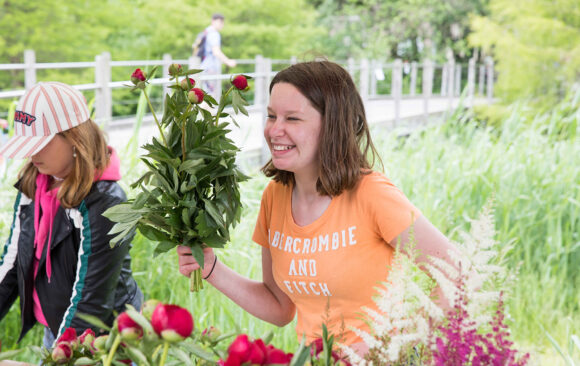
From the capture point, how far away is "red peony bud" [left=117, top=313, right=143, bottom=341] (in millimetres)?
646

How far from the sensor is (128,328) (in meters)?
0.65

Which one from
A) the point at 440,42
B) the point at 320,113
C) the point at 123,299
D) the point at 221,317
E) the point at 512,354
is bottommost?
the point at 221,317

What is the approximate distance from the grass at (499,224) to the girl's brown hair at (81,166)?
95 centimetres

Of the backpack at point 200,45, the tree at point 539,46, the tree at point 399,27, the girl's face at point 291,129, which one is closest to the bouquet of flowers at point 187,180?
the girl's face at point 291,129

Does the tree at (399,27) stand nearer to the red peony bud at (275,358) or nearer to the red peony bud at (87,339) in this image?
the red peony bud at (87,339)

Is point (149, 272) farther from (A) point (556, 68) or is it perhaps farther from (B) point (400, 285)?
(A) point (556, 68)

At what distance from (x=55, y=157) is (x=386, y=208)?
3.07ft

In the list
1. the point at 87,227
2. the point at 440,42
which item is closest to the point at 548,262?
the point at 87,227

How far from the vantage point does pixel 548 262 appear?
363cm

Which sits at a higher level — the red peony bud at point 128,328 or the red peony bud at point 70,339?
the red peony bud at point 128,328

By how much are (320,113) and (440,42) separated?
2322 centimetres

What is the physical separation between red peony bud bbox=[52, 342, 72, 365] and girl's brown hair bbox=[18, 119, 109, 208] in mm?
965

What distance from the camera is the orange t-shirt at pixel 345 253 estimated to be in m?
1.45

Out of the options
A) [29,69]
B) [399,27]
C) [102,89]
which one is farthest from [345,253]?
[399,27]
